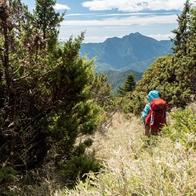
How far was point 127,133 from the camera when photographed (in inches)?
367

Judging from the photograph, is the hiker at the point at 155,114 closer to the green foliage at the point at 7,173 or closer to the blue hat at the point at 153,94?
the blue hat at the point at 153,94

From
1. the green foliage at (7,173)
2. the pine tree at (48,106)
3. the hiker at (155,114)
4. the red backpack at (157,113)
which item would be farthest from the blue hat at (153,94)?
the green foliage at (7,173)

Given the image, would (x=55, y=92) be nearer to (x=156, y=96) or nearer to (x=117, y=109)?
(x=156, y=96)

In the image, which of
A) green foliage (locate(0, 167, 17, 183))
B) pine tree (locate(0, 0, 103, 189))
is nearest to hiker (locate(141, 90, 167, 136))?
pine tree (locate(0, 0, 103, 189))

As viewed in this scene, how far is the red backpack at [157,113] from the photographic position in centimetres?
651

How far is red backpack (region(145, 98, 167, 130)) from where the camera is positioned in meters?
6.51

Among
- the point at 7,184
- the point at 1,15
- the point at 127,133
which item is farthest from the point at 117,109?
the point at 1,15

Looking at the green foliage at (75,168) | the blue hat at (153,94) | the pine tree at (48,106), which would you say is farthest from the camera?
the blue hat at (153,94)

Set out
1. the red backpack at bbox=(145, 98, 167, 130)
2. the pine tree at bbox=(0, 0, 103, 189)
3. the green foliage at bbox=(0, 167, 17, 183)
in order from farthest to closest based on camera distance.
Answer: the red backpack at bbox=(145, 98, 167, 130) → the pine tree at bbox=(0, 0, 103, 189) → the green foliage at bbox=(0, 167, 17, 183)

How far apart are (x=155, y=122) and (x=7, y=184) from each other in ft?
13.6

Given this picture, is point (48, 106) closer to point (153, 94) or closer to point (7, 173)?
point (7, 173)

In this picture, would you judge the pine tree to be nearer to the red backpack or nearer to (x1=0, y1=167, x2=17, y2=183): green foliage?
(x1=0, y1=167, x2=17, y2=183): green foliage

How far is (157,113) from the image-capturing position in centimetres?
664

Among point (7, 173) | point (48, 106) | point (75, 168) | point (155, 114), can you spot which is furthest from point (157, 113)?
point (7, 173)
